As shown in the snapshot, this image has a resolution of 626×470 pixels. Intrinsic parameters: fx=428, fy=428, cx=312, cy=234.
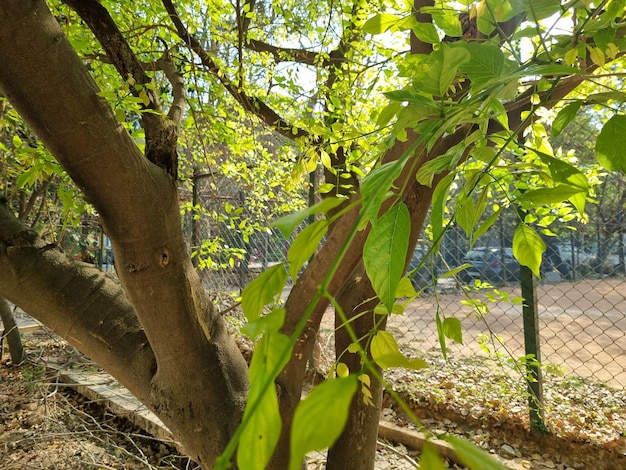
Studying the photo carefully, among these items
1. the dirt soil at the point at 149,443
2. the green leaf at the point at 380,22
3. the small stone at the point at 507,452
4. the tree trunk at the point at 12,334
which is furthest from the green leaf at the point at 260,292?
the tree trunk at the point at 12,334

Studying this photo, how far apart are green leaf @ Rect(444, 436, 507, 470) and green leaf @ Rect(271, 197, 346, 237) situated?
0.13m

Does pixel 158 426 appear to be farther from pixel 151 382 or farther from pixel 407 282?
pixel 407 282

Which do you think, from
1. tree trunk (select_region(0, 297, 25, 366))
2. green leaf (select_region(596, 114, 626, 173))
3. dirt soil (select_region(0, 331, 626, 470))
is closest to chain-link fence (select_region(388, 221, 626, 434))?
dirt soil (select_region(0, 331, 626, 470))

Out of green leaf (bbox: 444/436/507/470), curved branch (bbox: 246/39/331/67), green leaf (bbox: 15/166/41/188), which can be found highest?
curved branch (bbox: 246/39/331/67)

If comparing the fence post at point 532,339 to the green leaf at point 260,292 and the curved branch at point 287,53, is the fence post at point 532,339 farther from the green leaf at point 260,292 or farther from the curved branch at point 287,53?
the green leaf at point 260,292

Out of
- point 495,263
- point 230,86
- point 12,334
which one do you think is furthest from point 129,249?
point 12,334

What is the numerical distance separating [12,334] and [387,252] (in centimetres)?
361

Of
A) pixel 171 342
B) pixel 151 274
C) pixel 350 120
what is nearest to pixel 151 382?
pixel 171 342

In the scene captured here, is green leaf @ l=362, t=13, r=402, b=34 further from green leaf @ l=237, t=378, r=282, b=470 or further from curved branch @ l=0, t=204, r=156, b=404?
curved branch @ l=0, t=204, r=156, b=404

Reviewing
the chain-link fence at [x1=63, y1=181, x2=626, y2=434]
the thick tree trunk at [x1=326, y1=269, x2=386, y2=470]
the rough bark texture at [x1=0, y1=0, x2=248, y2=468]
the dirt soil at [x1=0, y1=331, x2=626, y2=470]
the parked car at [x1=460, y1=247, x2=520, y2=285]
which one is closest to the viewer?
the rough bark texture at [x1=0, y1=0, x2=248, y2=468]

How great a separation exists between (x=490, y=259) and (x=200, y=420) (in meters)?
2.78

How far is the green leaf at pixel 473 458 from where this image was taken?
17 centimetres

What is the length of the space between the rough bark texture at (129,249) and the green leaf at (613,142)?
0.72 meters

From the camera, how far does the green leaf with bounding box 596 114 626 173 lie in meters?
0.36
